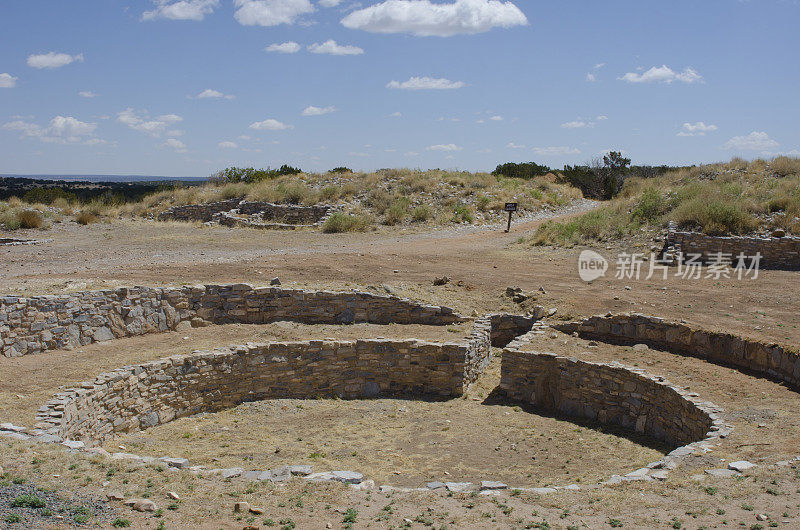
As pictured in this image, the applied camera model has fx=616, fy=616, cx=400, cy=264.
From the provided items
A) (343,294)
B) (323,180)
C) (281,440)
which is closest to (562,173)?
(323,180)

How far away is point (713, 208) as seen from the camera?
1936 centimetres

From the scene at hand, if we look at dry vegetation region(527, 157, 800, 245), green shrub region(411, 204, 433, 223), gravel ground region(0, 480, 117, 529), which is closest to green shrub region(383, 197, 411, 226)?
green shrub region(411, 204, 433, 223)

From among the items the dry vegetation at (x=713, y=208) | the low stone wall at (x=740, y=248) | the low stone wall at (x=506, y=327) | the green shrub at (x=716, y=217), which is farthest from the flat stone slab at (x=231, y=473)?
the green shrub at (x=716, y=217)

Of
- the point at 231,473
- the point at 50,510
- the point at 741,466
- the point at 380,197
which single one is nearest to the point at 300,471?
the point at 231,473

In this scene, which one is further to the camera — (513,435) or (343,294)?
(343,294)

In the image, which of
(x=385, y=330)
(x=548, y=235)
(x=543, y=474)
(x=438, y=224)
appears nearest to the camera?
(x=543, y=474)

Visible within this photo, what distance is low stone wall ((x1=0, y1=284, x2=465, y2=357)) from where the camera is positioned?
1072 centimetres

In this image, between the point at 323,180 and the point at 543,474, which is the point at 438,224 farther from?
the point at 543,474

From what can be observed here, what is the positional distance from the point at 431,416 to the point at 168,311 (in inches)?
224

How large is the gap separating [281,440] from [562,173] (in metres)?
47.2

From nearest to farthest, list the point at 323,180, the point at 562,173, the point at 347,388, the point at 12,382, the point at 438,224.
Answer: the point at 12,382 < the point at 347,388 < the point at 438,224 < the point at 323,180 < the point at 562,173

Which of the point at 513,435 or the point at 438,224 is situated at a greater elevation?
the point at 438,224

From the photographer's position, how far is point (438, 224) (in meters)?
27.0

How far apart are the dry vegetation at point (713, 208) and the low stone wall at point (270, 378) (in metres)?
10.5
